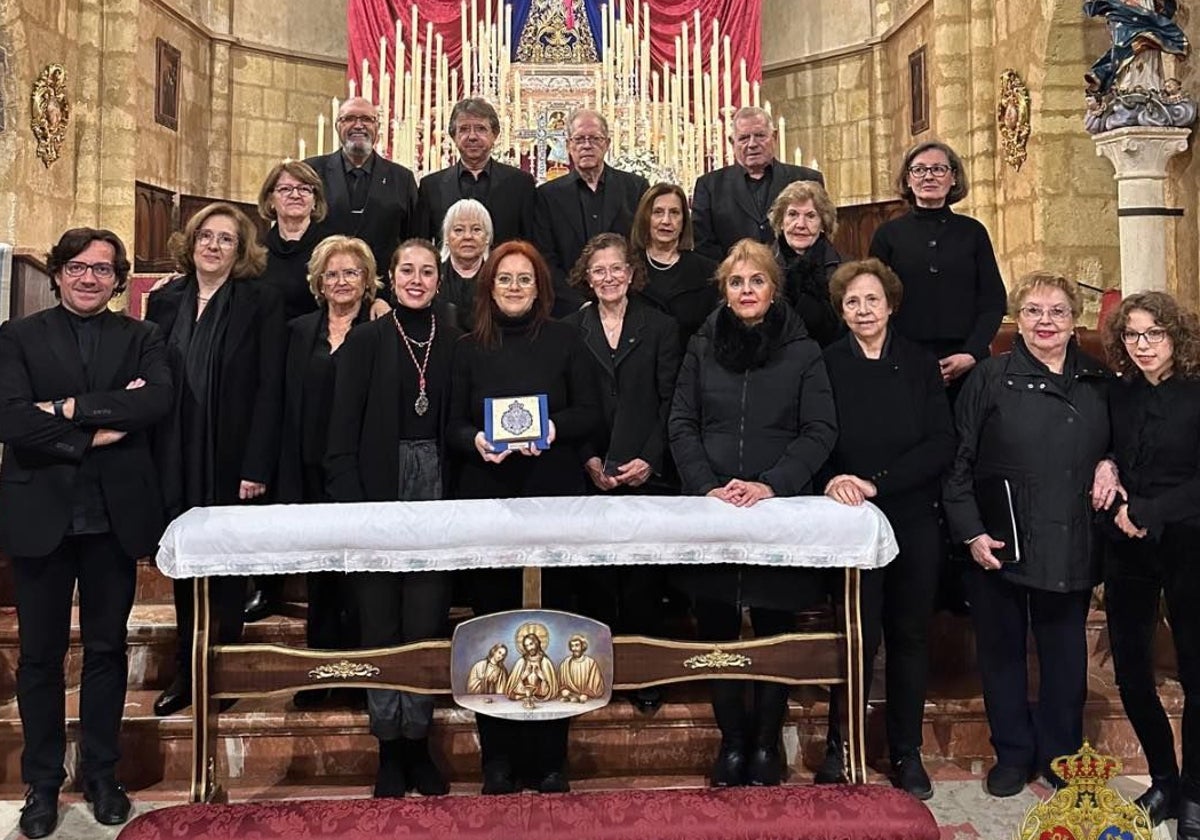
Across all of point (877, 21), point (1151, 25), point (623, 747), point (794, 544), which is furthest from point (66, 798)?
point (877, 21)

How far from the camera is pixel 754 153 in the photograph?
4203 millimetres

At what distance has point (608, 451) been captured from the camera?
334 centimetres

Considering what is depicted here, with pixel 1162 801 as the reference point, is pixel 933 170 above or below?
above

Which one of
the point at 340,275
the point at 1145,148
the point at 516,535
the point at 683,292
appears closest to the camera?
the point at 516,535

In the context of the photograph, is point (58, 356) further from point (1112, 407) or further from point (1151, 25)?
point (1151, 25)

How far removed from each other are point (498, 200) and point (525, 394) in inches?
60.6

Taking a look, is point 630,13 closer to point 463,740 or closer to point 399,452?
point 399,452

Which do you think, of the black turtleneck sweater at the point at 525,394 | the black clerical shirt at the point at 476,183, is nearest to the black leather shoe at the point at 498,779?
the black turtleneck sweater at the point at 525,394

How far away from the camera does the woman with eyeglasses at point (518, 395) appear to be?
310 centimetres

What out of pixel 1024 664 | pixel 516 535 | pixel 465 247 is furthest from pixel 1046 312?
pixel 465 247

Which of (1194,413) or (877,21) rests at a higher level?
(877,21)

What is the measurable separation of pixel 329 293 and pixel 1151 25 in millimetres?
5525

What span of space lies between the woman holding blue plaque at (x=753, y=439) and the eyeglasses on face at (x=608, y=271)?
1.24ft

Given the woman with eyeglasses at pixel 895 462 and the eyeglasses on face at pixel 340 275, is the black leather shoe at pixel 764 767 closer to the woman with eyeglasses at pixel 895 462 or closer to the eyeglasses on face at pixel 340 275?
the woman with eyeglasses at pixel 895 462
